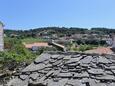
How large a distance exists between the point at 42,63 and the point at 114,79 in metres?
2.03

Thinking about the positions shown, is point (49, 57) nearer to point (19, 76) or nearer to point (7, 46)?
point (19, 76)

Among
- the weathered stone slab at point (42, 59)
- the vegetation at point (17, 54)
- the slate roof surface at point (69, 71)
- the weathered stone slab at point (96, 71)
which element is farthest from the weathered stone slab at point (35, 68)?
the vegetation at point (17, 54)

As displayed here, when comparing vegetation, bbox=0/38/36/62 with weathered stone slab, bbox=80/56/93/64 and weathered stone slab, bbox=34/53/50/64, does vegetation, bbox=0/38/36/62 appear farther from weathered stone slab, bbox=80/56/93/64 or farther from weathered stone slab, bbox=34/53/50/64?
weathered stone slab, bbox=80/56/93/64

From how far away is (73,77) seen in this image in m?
7.28

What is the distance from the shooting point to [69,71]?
7625 mm

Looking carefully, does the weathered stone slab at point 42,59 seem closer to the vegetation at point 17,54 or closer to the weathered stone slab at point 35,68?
the weathered stone slab at point 35,68

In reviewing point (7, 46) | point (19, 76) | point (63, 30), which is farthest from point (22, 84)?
point (63, 30)

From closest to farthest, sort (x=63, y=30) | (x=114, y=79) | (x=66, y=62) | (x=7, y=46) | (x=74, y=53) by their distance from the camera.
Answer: (x=114, y=79) → (x=66, y=62) → (x=74, y=53) → (x=7, y=46) → (x=63, y=30)

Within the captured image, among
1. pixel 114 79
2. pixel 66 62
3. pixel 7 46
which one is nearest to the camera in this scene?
pixel 114 79

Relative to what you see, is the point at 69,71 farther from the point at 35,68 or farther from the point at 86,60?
the point at 35,68

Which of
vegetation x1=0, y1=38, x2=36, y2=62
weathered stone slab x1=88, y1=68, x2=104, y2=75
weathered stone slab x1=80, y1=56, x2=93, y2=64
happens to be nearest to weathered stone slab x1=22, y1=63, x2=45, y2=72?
weathered stone slab x1=80, y1=56, x2=93, y2=64

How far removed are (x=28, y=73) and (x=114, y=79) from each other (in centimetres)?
206

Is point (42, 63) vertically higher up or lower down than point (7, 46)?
higher up

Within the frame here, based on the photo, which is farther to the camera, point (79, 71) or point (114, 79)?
point (79, 71)
